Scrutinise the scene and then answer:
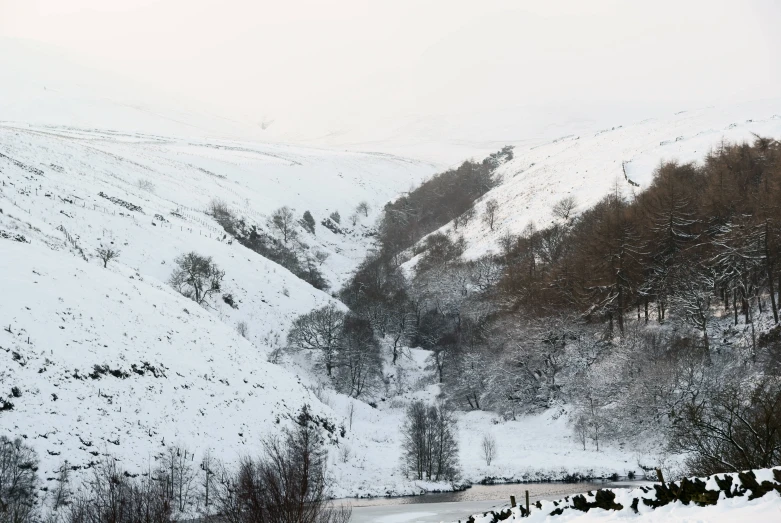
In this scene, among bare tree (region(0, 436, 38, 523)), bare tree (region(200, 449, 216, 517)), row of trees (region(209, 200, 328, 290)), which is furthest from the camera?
row of trees (region(209, 200, 328, 290))

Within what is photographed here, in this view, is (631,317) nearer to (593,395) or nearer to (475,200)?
(593,395)

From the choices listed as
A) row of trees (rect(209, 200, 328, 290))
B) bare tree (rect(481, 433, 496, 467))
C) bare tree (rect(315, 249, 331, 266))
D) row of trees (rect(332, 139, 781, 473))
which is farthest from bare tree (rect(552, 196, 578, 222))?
bare tree (rect(481, 433, 496, 467))

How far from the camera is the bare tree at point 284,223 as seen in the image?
99.4 m

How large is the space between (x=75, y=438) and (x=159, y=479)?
4345 mm

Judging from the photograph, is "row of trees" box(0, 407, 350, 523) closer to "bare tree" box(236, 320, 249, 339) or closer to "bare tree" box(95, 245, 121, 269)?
"bare tree" box(95, 245, 121, 269)

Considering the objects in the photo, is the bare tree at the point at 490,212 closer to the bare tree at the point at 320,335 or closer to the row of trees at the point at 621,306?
the row of trees at the point at 621,306

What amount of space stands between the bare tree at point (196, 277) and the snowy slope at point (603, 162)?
35.2 m

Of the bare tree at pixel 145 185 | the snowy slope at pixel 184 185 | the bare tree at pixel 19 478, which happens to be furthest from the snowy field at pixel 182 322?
the bare tree at pixel 19 478

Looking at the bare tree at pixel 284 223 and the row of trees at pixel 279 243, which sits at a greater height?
the bare tree at pixel 284 223

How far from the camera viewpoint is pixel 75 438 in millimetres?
28656

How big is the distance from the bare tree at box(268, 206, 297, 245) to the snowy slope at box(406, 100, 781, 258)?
25.4m

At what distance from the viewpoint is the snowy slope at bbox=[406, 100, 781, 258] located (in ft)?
273

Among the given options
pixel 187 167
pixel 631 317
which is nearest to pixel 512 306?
pixel 631 317

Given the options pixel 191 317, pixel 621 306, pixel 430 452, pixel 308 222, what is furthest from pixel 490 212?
pixel 191 317
